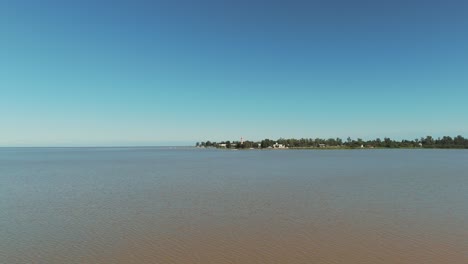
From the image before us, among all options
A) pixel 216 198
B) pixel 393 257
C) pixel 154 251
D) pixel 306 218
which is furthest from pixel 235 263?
pixel 216 198

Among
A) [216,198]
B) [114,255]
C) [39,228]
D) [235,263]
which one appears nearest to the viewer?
[235,263]

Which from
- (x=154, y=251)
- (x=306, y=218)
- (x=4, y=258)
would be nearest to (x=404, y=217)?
(x=306, y=218)

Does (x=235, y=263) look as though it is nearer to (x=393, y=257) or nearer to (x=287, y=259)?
(x=287, y=259)

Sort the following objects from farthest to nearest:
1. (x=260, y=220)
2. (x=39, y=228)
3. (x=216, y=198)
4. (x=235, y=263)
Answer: (x=216, y=198) → (x=260, y=220) → (x=39, y=228) → (x=235, y=263)

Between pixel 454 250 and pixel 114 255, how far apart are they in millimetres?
Result: 10808

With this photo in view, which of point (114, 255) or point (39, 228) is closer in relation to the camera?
point (114, 255)

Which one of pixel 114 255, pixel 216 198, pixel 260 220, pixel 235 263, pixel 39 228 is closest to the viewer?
pixel 235 263

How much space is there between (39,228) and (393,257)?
13384 mm

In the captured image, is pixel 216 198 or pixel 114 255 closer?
pixel 114 255

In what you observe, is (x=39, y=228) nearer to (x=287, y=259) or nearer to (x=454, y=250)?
(x=287, y=259)

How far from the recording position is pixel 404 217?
1484cm

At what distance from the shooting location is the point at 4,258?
977cm

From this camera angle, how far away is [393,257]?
31.9 ft

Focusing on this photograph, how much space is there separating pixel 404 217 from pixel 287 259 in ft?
26.6
